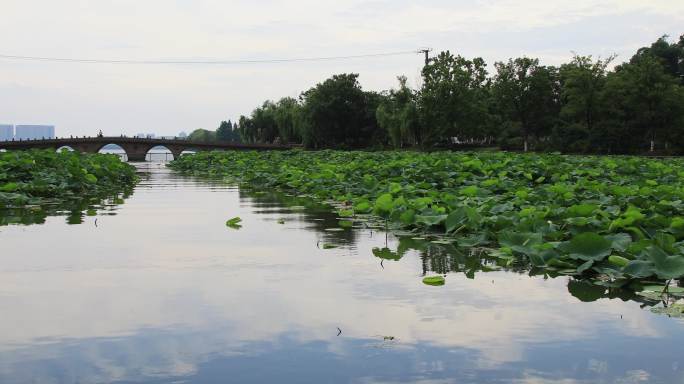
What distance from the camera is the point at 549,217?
22.0ft

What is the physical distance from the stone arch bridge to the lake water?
252ft

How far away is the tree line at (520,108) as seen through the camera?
46906 millimetres

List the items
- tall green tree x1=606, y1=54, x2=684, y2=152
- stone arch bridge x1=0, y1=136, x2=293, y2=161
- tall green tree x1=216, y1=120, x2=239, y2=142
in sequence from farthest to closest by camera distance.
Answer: tall green tree x1=216, y1=120, x2=239, y2=142, stone arch bridge x1=0, y1=136, x2=293, y2=161, tall green tree x1=606, y1=54, x2=684, y2=152

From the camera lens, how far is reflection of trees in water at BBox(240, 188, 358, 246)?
7836 mm

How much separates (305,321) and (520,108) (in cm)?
5619

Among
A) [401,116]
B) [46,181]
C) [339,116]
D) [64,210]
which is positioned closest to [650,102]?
[401,116]

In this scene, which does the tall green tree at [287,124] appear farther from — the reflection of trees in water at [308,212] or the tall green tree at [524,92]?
the reflection of trees in water at [308,212]

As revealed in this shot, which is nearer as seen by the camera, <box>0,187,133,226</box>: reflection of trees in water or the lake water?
the lake water

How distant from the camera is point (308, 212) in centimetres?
1062

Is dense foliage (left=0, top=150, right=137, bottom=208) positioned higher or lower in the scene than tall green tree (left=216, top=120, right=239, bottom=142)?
lower

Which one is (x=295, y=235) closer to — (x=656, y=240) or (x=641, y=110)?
(x=656, y=240)

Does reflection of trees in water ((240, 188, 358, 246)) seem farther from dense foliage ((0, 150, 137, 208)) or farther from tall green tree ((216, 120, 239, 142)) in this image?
tall green tree ((216, 120, 239, 142))

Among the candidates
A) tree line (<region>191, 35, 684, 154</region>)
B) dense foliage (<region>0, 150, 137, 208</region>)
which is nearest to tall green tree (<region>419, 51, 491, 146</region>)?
tree line (<region>191, 35, 684, 154</region>)

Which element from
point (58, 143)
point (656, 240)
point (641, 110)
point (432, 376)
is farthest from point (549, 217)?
point (58, 143)
